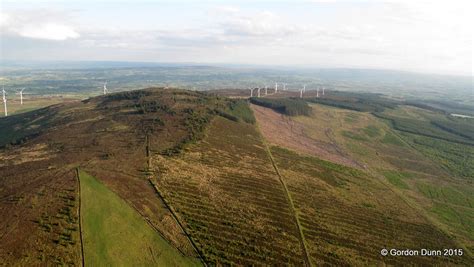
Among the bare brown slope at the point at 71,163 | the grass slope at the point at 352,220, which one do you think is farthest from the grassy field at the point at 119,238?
the grass slope at the point at 352,220

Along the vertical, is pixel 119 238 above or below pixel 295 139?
below

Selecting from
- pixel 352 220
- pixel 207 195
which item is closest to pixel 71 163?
pixel 207 195

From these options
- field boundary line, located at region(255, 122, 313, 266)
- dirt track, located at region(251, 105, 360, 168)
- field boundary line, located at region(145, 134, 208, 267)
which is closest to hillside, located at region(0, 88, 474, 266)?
field boundary line, located at region(145, 134, 208, 267)

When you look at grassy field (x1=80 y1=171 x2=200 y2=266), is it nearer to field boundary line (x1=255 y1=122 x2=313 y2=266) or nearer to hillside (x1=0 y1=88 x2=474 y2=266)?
hillside (x1=0 y1=88 x2=474 y2=266)

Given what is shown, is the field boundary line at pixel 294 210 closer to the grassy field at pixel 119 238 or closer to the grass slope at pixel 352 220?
the grass slope at pixel 352 220

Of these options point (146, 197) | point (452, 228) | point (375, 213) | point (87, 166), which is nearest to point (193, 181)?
point (146, 197)

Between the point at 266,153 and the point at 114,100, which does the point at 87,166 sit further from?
the point at 114,100

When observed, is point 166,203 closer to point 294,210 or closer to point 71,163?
point 294,210
